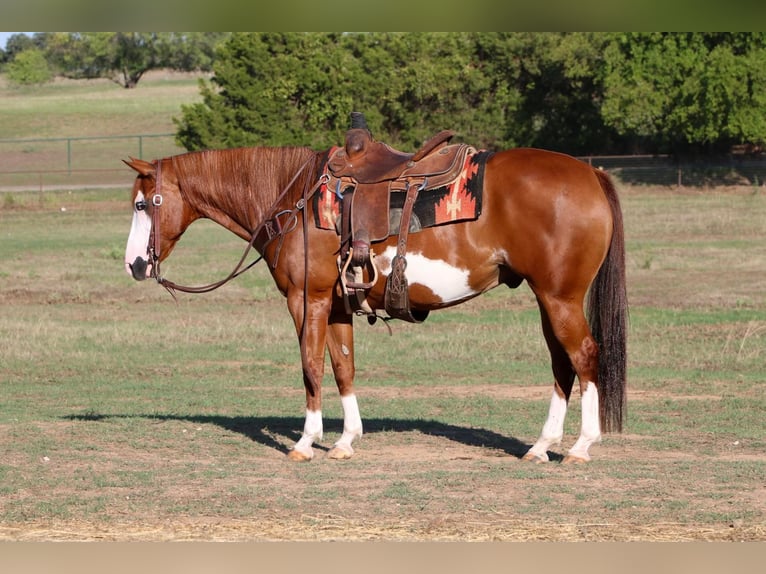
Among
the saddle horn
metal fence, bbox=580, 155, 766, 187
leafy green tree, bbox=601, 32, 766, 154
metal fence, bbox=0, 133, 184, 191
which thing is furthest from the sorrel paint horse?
leafy green tree, bbox=601, 32, 766, 154

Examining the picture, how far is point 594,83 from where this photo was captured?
47344mm

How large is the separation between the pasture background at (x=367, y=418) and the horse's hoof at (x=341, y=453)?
0.11 metres

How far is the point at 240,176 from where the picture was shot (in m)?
8.52

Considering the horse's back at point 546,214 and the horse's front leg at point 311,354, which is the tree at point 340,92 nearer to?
the horse's front leg at point 311,354

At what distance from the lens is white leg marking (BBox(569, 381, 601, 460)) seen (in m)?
7.90

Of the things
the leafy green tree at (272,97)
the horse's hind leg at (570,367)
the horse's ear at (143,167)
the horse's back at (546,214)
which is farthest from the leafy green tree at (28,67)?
the horse's hind leg at (570,367)

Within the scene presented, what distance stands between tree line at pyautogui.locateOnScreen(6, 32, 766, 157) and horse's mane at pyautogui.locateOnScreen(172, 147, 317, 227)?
3258cm

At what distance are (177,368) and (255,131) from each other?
30122mm

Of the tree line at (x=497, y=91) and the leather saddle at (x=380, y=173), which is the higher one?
the tree line at (x=497, y=91)

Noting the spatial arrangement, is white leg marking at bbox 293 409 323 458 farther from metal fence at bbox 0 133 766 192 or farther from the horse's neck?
metal fence at bbox 0 133 766 192

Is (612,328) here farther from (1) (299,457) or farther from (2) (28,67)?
(2) (28,67)

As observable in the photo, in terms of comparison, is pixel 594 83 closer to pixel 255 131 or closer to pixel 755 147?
pixel 755 147

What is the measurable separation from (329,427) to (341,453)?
1.58 metres

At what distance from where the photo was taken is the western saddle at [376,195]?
790 centimetres
